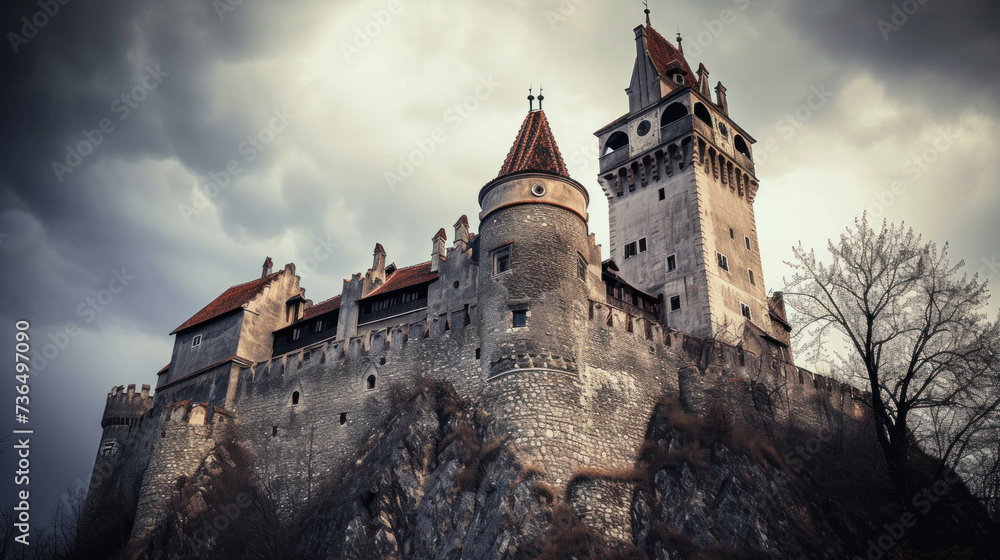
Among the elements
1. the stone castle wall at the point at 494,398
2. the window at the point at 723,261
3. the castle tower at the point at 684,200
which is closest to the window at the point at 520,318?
the stone castle wall at the point at 494,398

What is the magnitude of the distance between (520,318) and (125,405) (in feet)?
97.7

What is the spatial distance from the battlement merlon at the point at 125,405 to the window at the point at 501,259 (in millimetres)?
26972

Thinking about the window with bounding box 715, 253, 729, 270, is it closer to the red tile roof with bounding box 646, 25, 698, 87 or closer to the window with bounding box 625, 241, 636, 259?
the window with bounding box 625, 241, 636, 259

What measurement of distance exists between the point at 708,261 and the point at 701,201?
4388 millimetres

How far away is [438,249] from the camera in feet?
149

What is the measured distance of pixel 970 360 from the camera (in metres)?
31.3

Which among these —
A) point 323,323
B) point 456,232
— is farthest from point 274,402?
point 456,232

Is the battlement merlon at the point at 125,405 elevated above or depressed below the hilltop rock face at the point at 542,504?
above

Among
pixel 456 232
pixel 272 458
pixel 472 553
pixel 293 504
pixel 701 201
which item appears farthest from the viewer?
pixel 701 201

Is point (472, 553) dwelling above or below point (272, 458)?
below

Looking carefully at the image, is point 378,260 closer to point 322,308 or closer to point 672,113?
point 322,308

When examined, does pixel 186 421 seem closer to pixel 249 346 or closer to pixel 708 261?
pixel 249 346

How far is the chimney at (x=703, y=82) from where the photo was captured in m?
56.3

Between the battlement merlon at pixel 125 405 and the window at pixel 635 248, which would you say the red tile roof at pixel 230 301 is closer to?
the battlement merlon at pixel 125 405
